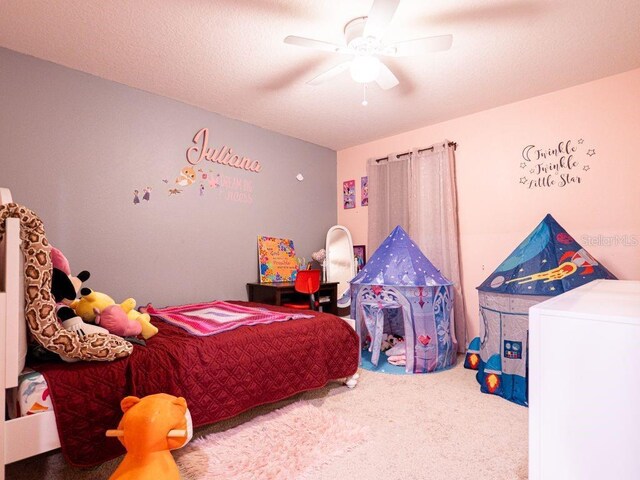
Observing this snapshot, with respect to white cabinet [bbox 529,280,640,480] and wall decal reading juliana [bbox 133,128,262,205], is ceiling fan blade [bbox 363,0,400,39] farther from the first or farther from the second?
wall decal reading juliana [bbox 133,128,262,205]

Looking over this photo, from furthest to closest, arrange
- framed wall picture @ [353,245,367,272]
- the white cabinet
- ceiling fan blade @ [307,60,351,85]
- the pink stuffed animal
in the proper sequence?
1. framed wall picture @ [353,245,367,272]
2. ceiling fan blade @ [307,60,351,85]
3. the pink stuffed animal
4. the white cabinet

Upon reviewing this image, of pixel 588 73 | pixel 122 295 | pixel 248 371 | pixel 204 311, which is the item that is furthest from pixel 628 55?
pixel 122 295

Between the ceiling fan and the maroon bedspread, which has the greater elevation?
the ceiling fan

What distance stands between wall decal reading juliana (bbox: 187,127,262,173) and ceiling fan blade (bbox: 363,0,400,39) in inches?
78.7

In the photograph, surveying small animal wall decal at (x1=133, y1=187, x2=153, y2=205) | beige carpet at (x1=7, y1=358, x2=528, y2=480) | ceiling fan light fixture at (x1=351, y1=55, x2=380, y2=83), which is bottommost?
beige carpet at (x1=7, y1=358, x2=528, y2=480)

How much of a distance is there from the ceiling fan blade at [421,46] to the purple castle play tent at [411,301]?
1.70m

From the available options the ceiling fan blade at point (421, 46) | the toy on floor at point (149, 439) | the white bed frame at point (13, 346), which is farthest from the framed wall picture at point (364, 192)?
the white bed frame at point (13, 346)

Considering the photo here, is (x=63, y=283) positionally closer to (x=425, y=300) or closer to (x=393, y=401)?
(x=393, y=401)

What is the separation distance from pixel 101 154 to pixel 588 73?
3866mm

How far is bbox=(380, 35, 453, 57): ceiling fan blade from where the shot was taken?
1945mm

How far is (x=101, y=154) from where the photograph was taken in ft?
9.52

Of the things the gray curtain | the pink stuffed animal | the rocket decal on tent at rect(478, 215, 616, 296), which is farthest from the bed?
the gray curtain

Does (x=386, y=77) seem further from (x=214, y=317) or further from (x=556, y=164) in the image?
(x=214, y=317)

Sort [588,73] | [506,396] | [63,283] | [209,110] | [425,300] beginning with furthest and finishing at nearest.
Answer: [209,110] < [425,300] < [588,73] < [506,396] < [63,283]
